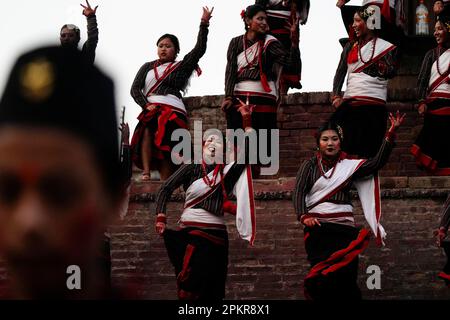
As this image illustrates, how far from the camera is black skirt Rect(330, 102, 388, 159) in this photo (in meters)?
9.29

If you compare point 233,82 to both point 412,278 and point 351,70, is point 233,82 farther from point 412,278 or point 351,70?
point 412,278

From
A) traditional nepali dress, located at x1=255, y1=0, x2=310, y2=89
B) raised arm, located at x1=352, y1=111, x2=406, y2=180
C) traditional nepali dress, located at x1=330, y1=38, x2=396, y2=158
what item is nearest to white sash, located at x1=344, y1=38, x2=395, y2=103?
traditional nepali dress, located at x1=330, y1=38, x2=396, y2=158

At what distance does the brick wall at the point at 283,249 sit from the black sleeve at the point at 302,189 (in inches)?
61.2

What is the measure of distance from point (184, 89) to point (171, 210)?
52.3 inches

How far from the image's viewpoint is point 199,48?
9711mm

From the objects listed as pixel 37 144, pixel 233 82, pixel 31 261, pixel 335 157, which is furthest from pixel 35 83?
pixel 233 82

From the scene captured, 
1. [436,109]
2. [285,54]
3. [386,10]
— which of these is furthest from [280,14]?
[436,109]

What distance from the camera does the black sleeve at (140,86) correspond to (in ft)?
32.6

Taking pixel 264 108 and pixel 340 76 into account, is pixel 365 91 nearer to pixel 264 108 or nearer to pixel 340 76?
pixel 340 76

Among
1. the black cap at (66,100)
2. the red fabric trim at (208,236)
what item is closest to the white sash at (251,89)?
the red fabric trim at (208,236)

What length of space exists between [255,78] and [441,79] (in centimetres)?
187

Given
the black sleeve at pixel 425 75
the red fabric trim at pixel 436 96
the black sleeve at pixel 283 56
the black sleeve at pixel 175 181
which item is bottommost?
the black sleeve at pixel 175 181

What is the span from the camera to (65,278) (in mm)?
1080

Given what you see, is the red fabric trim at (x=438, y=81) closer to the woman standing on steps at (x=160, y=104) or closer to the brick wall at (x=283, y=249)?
the brick wall at (x=283, y=249)
